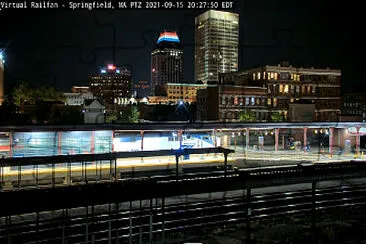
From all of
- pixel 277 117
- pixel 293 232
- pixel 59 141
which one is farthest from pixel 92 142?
pixel 277 117

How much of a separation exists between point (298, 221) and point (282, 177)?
3516 mm

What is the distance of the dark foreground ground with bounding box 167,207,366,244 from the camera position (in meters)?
8.25

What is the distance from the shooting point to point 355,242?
803 centimetres

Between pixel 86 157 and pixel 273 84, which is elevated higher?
pixel 273 84

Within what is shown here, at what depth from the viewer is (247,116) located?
49656 mm

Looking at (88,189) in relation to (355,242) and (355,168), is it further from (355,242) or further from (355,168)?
(355,242)

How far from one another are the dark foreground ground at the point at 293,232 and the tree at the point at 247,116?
39337mm

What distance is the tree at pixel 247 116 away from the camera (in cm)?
4931

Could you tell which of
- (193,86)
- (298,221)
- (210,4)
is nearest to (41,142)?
(210,4)

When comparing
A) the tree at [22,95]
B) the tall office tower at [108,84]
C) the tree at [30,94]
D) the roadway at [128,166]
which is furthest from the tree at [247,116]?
the tall office tower at [108,84]

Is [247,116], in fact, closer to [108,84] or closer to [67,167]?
[67,167]

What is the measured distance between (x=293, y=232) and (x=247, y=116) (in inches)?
1635

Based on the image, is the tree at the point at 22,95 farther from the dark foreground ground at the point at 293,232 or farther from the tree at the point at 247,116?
the dark foreground ground at the point at 293,232

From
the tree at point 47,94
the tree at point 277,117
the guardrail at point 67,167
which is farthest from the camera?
the tree at point 47,94
